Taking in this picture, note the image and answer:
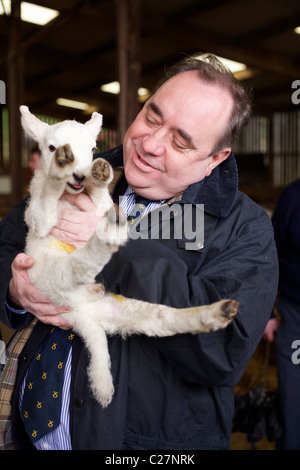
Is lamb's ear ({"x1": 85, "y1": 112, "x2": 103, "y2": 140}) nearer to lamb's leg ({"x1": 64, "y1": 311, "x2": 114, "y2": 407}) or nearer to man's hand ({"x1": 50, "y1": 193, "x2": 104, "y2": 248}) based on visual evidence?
man's hand ({"x1": 50, "y1": 193, "x2": 104, "y2": 248})

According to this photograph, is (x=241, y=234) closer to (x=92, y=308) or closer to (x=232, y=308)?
(x=232, y=308)

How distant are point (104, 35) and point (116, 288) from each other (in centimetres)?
643

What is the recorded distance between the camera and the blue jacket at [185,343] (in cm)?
118

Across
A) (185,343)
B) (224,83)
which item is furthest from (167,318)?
(224,83)

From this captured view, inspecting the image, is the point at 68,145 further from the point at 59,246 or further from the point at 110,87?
the point at 110,87

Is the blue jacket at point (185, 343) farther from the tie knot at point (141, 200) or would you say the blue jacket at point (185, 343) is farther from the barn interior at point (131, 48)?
the barn interior at point (131, 48)

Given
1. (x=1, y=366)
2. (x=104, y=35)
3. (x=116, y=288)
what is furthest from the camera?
(x=104, y=35)

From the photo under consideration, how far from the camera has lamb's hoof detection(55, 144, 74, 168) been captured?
1.06 metres

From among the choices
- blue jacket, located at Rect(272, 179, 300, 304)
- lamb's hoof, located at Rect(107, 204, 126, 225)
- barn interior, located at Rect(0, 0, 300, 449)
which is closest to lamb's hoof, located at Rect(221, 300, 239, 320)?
lamb's hoof, located at Rect(107, 204, 126, 225)

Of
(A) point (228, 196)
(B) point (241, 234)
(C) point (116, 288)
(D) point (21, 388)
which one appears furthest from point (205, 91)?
(D) point (21, 388)

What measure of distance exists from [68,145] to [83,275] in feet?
1.02

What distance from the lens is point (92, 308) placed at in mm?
1220

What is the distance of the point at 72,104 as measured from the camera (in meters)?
12.1

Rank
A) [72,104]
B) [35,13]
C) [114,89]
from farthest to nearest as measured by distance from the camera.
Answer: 1. [72,104]
2. [114,89]
3. [35,13]
